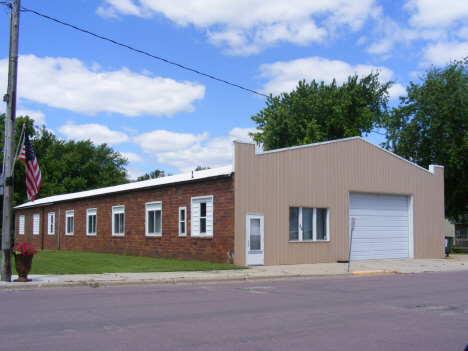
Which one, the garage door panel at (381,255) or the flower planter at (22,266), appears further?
the garage door panel at (381,255)

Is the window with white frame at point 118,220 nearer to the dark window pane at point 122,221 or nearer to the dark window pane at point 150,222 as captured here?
the dark window pane at point 122,221

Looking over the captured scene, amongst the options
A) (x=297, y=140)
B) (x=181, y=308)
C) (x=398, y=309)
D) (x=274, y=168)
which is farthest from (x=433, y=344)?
(x=297, y=140)

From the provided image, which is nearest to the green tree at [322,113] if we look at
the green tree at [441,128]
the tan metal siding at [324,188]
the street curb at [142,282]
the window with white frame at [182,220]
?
the green tree at [441,128]

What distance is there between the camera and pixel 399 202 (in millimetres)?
26500

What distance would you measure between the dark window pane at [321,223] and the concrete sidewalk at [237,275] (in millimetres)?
1470

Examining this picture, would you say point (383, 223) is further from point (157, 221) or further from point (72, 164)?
point (72, 164)

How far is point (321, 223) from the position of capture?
22984 millimetres

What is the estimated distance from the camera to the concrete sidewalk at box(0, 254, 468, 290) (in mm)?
14062

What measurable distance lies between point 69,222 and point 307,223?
67.2 feet

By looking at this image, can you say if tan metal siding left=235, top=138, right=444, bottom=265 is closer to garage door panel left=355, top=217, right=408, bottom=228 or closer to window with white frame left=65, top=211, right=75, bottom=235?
garage door panel left=355, top=217, right=408, bottom=228

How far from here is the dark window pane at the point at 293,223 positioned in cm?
2181

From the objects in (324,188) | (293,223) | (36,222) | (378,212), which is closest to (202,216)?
(293,223)

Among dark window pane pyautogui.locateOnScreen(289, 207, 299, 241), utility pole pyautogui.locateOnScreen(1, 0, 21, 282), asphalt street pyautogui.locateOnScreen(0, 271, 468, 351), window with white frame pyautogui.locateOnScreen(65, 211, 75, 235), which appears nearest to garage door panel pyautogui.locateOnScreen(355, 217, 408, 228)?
dark window pane pyautogui.locateOnScreen(289, 207, 299, 241)

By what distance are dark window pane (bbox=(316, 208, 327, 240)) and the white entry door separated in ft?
11.5
